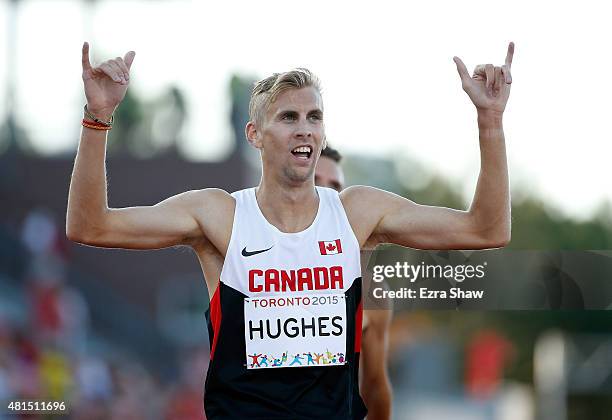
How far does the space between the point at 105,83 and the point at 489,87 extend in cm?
137

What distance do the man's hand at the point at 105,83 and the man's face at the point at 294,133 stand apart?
2.21ft

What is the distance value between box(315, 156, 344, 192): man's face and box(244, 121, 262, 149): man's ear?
143 cm

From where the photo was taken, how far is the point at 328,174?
18.8 ft

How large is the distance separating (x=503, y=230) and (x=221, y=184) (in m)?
16.0

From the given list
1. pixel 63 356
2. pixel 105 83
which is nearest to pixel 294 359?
pixel 105 83

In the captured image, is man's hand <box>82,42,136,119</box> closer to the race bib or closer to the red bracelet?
the red bracelet

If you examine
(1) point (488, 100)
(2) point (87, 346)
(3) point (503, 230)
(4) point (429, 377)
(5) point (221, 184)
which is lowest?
(4) point (429, 377)

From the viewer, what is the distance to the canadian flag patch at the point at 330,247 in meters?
4.07

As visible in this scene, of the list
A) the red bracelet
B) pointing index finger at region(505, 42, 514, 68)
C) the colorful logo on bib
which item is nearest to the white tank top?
the colorful logo on bib

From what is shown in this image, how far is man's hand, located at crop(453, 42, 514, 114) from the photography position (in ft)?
12.3

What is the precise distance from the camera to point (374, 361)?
5996 mm

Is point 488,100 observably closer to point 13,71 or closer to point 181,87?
point 181,87

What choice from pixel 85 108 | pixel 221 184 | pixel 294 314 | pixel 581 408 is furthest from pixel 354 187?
pixel 221 184

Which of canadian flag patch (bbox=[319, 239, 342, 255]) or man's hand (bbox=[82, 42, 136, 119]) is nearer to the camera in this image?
man's hand (bbox=[82, 42, 136, 119])
